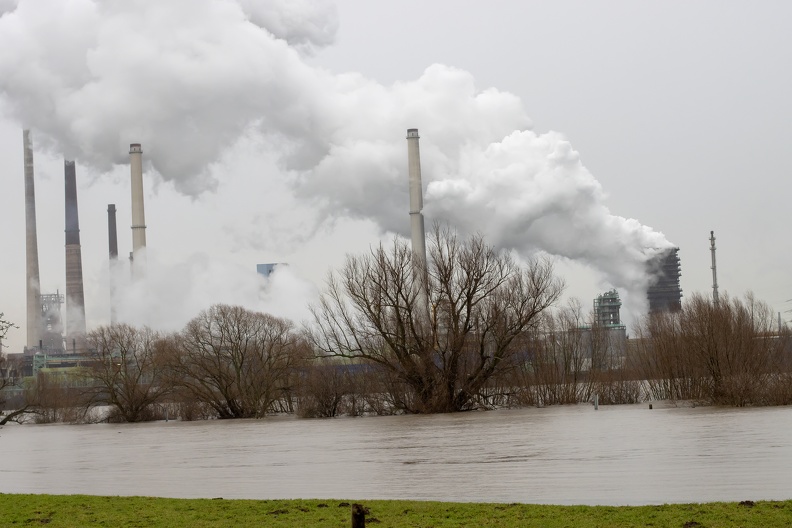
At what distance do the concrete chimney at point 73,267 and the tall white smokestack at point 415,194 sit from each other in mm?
47982

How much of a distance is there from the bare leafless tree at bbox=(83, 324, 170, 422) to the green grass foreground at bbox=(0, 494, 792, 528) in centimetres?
4893

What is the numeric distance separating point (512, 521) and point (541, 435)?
17973 mm

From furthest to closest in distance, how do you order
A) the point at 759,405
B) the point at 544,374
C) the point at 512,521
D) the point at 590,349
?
the point at 590,349
the point at 544,374
the point at 759,405
the point at 512,521

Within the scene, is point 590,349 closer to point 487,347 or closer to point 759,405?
point 487,347

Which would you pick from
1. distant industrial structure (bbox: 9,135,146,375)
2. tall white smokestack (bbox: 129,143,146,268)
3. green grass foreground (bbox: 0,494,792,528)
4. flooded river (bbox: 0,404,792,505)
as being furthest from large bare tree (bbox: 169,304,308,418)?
green grass foreground (bbox: 0,494,792,528)

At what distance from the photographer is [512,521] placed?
39.0 ft

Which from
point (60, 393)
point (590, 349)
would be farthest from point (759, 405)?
point (60, 393)

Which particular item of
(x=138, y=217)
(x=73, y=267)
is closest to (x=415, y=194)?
(x=138, y=217)

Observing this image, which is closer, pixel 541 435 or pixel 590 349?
pixel 541 435

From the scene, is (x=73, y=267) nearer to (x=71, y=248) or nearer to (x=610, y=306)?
(x=71, y=248)

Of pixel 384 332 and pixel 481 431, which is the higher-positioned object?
pixel 384 332

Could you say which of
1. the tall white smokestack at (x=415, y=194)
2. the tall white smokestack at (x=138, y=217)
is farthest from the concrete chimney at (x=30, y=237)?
the tall white smokestack at (x=415, y=194)

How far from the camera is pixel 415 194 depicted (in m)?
76.4

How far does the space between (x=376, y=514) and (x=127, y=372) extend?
56.5m
